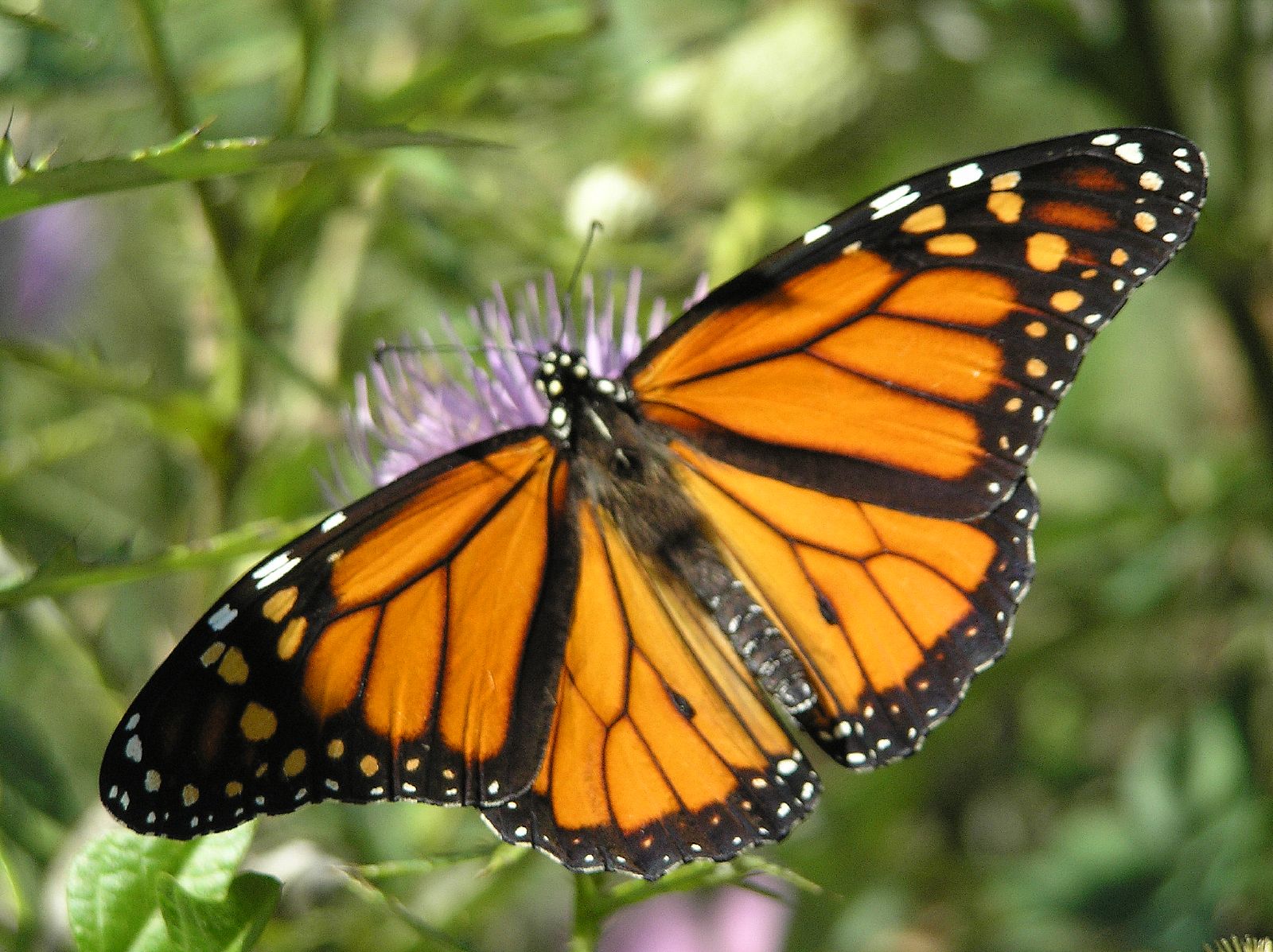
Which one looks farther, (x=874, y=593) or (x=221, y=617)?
(x=874, y=593)

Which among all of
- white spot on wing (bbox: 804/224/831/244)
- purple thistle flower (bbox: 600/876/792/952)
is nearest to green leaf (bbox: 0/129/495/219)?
white spot on wing (bbox: 804/224/831/244)

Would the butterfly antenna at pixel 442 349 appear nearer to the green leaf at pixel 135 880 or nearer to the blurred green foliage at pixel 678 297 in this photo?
the blurred green foliage at pixel 678 297

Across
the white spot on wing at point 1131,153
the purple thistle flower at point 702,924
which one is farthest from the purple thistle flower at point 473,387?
the purple thistle flower at point 702,924

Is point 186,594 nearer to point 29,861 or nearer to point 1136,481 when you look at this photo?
point 29,861

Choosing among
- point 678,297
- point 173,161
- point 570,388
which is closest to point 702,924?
point 678,297

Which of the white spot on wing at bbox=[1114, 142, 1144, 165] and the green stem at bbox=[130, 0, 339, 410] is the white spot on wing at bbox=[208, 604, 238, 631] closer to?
the green stem at bbox=[130, 0, 339, 410]

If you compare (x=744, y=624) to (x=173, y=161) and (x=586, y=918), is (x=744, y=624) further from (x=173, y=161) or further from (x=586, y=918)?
(x=173, y=161)
